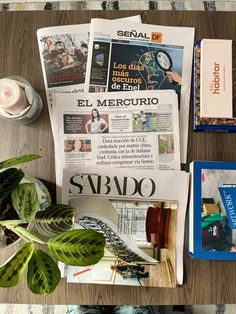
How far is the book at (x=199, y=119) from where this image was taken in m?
0.62

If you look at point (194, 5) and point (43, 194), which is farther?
point (194, 5)

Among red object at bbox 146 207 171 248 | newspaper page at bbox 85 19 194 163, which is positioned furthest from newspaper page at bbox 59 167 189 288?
newspaper page at bbox 85 19 194 163

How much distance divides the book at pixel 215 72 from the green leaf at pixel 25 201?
0.32 metres

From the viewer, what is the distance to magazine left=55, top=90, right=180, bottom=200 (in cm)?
64

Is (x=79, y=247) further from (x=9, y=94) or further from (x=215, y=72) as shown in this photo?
(x=215, y=72)

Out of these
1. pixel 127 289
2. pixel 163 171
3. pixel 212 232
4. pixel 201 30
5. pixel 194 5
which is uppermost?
pixel 194 5

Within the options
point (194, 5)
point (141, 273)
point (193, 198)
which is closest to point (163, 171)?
point (193, 198)

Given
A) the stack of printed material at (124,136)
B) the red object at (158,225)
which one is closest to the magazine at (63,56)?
the stack of printed material at (124,136)

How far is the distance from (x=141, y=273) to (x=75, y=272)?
0.38 feet

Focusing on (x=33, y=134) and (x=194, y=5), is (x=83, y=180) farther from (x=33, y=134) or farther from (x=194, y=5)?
(x=194, y=5)

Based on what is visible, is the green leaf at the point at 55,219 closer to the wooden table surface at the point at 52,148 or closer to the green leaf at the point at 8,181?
the green leaf at the point at 8,181

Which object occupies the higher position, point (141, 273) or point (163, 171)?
point (163, 171)

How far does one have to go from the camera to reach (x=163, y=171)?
631 mm

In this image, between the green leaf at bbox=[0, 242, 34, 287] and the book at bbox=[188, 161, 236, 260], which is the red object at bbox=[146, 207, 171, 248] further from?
the green leaf at bbox=[0, 242, 34, 287]
